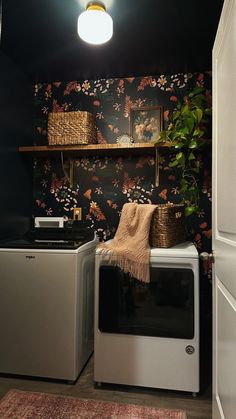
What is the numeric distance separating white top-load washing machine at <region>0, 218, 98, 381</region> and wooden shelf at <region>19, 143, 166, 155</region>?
0.81m

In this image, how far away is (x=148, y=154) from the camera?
2346 millimetres

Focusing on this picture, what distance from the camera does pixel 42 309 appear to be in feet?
5.86

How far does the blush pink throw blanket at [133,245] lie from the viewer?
1.68 m

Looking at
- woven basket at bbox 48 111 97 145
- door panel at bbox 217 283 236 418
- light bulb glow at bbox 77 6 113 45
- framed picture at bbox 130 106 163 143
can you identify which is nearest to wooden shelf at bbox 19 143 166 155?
woven basket at bbox 48 111 97 145

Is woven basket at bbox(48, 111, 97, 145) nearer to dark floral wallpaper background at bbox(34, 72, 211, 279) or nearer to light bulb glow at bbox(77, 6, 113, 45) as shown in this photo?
dark floral wallpaper background at bbox(34, 72, 211, 279)

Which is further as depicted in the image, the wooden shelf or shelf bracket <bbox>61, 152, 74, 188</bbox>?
shelf bracket <bbox>61, 152, 74, 188</bbox>

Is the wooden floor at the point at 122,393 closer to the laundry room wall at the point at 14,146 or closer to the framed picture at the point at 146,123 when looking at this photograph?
the laundry room wall at the point at 14,146

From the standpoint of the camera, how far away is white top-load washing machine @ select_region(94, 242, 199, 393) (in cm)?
165

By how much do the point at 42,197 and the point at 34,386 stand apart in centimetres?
147

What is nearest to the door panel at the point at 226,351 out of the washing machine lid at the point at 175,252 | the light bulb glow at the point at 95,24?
the washing machine lid at the point at 175,252

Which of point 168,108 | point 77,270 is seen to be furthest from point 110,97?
point 77,270

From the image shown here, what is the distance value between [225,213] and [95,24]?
1289 mm

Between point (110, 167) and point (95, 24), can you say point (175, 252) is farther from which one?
point (95, 24)

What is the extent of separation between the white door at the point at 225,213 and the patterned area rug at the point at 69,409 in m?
0.44
